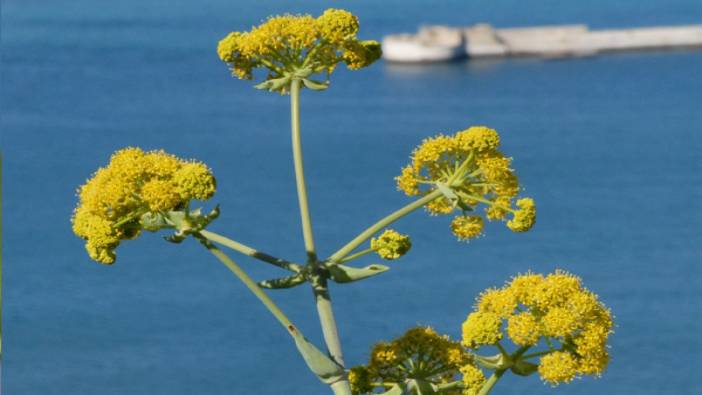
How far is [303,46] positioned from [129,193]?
2.05 feet

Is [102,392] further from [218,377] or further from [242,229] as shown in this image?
[242,229]

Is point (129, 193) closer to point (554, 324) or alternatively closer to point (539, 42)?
point (554, 324)

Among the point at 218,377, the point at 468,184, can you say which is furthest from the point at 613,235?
the point at 468,184

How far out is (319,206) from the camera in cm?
5269

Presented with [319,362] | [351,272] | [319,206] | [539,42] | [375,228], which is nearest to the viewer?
[319,362]

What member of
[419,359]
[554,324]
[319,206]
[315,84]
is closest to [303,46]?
[315,84]

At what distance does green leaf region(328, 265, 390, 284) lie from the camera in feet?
11.7

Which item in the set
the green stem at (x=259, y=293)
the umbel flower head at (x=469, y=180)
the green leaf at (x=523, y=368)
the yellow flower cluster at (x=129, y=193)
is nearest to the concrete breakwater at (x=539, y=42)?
the umbel flower head at (x=469, y=180)

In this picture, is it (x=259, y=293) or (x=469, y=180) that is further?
(x=469, y=180)

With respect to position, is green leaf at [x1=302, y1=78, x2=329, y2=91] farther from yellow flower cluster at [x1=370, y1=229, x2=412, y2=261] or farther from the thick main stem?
yellow flower cluster at [x1=370, y1=229, x2=412, y2=261]

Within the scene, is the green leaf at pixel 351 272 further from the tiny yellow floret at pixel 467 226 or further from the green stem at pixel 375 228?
the tiny yellow floret at pixel 467 226

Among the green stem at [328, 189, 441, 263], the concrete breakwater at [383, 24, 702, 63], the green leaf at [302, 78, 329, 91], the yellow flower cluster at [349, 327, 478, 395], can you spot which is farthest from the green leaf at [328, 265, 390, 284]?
the concrete breakwater at [383, 24, 702, 63]

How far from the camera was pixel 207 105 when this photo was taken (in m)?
71.4

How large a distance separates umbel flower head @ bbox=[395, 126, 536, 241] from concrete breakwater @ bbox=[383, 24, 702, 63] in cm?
8096
